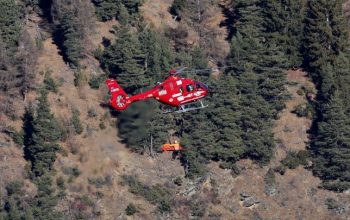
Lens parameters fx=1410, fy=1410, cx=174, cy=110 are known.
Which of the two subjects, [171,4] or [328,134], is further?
[171,4]

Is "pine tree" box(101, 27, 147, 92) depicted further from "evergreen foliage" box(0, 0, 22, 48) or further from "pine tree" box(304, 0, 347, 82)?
"pine tree" box(304, 0, 347, 82)

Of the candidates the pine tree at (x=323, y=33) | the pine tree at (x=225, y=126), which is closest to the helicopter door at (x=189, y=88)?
the pine tree at (x=225, y=126)

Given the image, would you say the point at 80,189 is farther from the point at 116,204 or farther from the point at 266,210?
the point at 266,210

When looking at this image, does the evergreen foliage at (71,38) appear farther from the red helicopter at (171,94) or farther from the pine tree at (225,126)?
the red helicopter at (171,94)

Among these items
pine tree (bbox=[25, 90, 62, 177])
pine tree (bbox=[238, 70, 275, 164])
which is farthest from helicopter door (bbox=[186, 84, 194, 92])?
pine tree (bbox=[238, 70, 275, 164])

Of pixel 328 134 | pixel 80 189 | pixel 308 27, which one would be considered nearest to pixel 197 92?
pixel 80 189

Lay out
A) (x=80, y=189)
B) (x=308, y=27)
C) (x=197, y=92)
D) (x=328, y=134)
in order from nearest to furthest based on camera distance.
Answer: (x=197, y=92) → (x=80, y=189) → (x=328, y=134) → (x=308, y=27)

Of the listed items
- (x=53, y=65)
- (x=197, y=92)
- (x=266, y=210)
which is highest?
(x=197, y=92)

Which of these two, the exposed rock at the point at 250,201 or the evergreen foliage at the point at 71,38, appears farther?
the evergreen foliage at the point at 71,38
